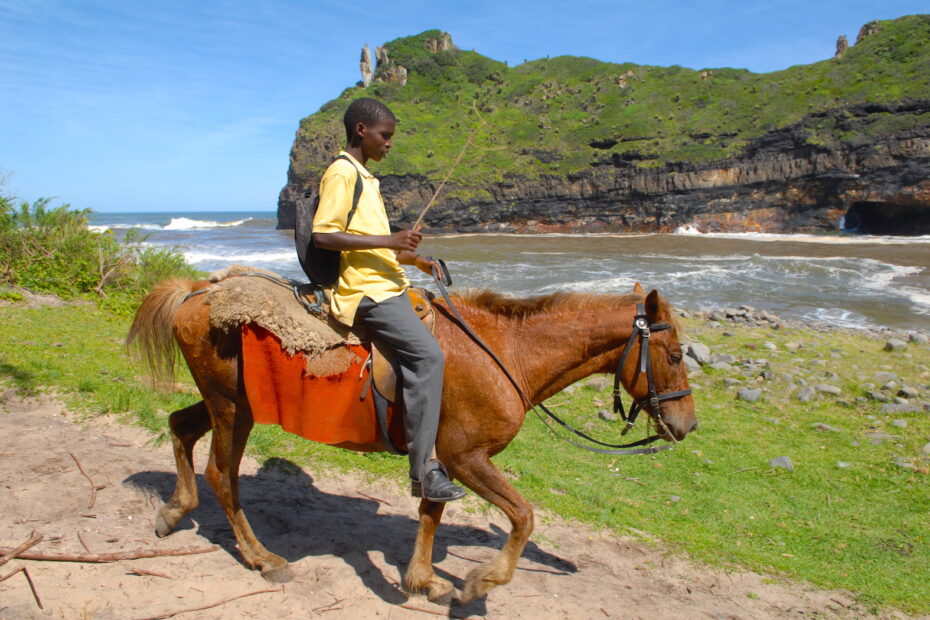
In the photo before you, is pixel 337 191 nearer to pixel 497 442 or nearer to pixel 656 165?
pixel 497 442

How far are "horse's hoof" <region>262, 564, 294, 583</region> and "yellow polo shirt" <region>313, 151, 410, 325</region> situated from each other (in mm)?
1668

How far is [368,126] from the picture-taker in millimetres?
3496

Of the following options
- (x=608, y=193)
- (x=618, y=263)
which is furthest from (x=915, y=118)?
(x=618, y=263)

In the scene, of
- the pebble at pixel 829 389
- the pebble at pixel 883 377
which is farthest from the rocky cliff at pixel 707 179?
the pebble at pixel 829 389

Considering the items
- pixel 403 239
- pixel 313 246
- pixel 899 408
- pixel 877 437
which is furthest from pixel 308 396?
pixel 899 408

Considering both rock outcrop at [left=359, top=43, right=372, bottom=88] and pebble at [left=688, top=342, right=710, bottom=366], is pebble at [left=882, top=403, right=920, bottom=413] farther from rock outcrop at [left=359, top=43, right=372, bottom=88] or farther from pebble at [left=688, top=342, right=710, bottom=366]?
rock outcrop at [left=359, top=43, right=372, bottom=88]

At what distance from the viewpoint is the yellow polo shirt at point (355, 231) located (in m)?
3.31

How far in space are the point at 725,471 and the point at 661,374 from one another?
307 centimetres

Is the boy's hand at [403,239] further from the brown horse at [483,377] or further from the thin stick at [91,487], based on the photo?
the thin stick at [91,487]

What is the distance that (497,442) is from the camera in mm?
3604

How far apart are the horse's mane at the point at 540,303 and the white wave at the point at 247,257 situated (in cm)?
3308

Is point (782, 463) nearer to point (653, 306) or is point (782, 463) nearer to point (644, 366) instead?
point (644, 366)

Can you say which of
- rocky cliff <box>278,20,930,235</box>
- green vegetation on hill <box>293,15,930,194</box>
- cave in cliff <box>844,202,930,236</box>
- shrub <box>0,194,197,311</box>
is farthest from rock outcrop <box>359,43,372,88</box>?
shrub <box>0,194,197,311</box>

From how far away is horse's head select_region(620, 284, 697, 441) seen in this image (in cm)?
374
